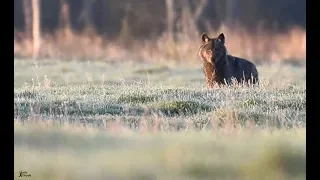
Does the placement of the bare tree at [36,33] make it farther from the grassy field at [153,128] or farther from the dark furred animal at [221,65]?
the dark furred animal at [221,65]

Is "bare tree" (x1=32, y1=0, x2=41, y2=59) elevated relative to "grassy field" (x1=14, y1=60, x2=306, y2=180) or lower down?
elevated

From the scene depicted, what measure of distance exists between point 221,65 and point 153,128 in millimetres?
2415

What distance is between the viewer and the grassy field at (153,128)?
6098 millimetres

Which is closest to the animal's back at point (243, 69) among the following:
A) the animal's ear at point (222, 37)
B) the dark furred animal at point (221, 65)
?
the dark furred animal at point (221, 65)

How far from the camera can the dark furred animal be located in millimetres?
8391

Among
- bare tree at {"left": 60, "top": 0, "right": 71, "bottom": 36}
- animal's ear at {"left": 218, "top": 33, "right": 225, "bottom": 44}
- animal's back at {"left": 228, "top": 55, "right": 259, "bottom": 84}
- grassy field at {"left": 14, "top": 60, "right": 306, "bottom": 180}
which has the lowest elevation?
grassy field at {"left": 14, "top": 60, "right": 306, "bottom": 180}

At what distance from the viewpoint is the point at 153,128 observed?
6.61 meters

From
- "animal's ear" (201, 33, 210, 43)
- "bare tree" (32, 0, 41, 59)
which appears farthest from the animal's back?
"bare tree" (32, 0, 41, 59)

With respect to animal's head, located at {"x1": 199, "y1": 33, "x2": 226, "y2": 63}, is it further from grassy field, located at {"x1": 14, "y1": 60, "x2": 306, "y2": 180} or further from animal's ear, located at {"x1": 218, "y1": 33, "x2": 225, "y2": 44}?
grassy field, located at {"x1": 14, "y1": 60, "x2": 306, "y2": 180}

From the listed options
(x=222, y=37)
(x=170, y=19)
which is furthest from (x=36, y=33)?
(x=222, y=37)

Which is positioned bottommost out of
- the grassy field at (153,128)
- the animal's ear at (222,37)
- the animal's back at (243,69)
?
the grassy field at (153,128)

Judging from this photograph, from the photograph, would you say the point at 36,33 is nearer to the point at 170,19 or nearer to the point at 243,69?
the point at 170,19
